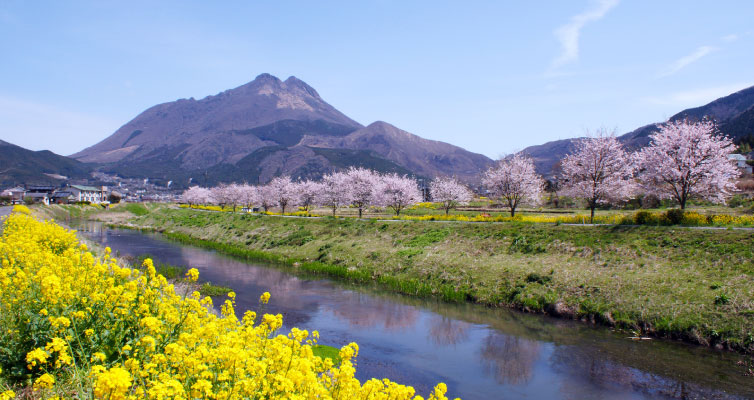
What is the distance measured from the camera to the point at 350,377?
5.56 meters

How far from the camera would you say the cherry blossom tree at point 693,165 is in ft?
95.1

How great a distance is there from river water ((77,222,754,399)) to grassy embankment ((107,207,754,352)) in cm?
129

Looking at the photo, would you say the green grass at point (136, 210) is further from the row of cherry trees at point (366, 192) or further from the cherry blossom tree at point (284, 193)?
the cherry blossom tree at point (284, 193)

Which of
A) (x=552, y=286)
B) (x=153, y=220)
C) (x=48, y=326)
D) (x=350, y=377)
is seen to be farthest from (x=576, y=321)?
(x=153, y=220)

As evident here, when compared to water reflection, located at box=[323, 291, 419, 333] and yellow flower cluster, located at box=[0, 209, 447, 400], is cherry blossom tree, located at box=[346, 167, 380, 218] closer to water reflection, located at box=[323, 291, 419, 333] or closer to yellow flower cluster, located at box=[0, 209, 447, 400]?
water reflection, located at box=[323, 291, 419, 333]

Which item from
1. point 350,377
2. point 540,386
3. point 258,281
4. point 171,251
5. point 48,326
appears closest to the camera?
point 350,377

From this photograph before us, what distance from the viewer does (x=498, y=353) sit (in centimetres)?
1694

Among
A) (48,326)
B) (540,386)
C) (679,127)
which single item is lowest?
(540,386)

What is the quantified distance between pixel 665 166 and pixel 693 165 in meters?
1.71

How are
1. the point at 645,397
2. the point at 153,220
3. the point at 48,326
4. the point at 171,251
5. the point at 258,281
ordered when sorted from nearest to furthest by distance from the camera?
the point at 48,326 → the point at 645,397 → the point at 258,281 → the point at 171,251 → the point at 153,220

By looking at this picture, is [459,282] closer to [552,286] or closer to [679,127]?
[552,286]

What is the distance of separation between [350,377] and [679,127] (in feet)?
117

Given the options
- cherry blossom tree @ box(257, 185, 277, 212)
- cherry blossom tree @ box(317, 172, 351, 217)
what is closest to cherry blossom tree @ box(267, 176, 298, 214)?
cherry blossom tree @ box(257, 185, 277, 212)

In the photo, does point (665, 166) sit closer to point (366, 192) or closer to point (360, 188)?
point (366, 192)
